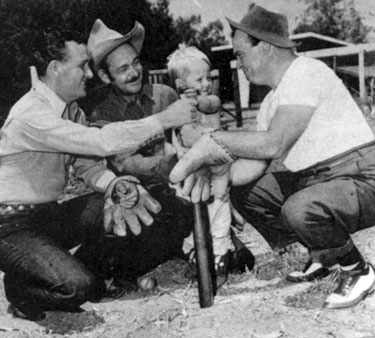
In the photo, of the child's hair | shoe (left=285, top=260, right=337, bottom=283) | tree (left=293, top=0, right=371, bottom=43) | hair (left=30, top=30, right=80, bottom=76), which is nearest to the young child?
the child's hair

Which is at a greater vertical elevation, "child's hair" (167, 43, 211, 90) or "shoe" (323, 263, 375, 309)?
"child's hair" (167, 43, 211, 90)

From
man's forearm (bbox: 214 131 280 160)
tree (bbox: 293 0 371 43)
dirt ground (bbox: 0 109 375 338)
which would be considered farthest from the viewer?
tree (bbox: 293 0 371 43)

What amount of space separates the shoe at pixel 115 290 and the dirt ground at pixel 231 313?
27 mm

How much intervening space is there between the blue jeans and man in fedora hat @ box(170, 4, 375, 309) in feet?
1.33

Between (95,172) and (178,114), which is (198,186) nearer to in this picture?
(178,114)

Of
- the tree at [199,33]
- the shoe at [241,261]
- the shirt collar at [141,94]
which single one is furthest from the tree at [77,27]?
the shoe at [241,261]

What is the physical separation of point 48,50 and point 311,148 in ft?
2.87

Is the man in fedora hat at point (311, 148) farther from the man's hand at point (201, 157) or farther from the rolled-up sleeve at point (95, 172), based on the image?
the rolled-up sleeve at point (95, 172)

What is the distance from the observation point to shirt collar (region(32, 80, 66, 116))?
177 centimetres

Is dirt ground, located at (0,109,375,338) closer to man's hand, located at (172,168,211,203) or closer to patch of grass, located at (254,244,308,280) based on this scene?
patch of grass, located at (254,244,308,280)

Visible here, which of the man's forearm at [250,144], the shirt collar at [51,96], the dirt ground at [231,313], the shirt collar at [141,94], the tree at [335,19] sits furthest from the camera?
the tree at [335,19]

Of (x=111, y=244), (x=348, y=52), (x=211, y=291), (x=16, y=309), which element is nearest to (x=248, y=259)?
(x=211, y=291)

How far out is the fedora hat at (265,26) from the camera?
5.70 ft

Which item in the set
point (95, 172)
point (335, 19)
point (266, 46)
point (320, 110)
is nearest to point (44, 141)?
point (95, 172)
